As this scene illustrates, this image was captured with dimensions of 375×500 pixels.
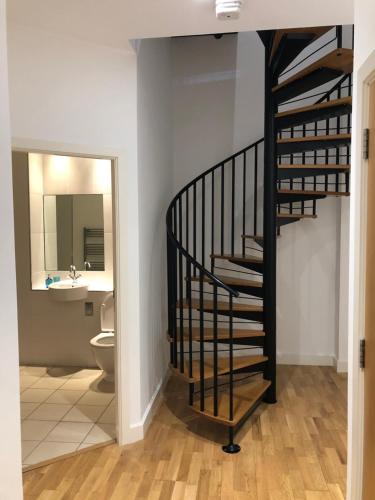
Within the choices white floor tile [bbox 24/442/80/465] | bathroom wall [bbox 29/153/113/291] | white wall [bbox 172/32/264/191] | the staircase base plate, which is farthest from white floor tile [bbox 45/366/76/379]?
white wall [bbox 172/32/264/191]

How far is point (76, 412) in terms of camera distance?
12.0 feet

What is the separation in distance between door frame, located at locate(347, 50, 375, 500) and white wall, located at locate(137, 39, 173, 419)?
5.52 feet

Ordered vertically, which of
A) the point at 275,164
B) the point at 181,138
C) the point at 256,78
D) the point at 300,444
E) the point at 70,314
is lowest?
the point at 300,444

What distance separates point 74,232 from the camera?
16.0ft

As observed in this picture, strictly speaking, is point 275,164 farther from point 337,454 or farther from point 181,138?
point 337,454

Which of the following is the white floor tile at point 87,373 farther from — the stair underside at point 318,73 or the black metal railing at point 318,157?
the stair underside at point 318,73

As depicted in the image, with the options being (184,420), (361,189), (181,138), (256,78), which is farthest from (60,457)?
(256,78)

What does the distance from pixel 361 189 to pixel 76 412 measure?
9.73 ft

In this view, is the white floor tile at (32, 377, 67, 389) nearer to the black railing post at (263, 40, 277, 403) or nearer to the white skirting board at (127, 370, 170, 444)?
the white skirting board at (127, 370, 170, 444)

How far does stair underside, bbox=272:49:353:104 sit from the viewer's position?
3.04 m

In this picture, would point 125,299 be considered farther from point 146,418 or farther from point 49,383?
point 49,383

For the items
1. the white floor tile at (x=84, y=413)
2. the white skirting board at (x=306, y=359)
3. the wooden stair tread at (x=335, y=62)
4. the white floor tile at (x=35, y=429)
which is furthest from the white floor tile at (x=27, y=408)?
the wooden stair tread at (x=335, y=62)

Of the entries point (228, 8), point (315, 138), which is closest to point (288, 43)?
point (315, 138)

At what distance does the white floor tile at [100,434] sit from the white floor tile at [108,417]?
0.06m
